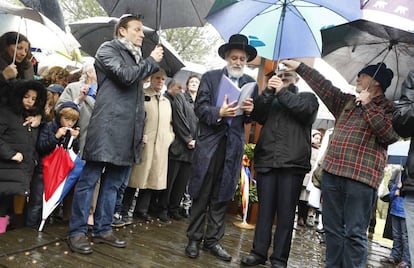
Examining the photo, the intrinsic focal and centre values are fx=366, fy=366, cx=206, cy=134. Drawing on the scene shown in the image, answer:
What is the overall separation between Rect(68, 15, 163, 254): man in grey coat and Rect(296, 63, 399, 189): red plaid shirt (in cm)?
170

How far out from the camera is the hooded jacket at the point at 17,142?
320 cm

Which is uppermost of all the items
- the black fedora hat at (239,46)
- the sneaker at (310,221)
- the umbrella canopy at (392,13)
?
the umbrella canopy at (392,13)

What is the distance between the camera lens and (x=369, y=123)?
2.84 metres

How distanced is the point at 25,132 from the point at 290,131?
2432mm

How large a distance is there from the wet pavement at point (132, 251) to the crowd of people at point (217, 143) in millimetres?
124

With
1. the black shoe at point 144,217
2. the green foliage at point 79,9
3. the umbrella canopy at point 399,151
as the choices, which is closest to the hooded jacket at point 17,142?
the black shoe at point 144,217

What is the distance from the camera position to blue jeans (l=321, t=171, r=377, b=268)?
2871 mm

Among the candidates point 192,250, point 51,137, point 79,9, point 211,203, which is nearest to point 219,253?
point 192,250

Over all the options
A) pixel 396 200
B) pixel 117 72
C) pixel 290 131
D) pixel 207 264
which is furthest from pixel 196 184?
Answer: pixel 396 200

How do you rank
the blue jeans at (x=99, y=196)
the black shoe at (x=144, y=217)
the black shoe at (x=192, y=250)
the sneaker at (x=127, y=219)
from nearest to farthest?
the blue jeans at (x=99, y=196), the black shoe at (x=192, y=250), the sneaker at (x=127, y=219), the black shoe at (x=144, y=217)

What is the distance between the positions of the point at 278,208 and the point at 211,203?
636mm

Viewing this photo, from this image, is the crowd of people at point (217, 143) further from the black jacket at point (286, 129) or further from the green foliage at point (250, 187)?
the green foliage at point (250, 187)

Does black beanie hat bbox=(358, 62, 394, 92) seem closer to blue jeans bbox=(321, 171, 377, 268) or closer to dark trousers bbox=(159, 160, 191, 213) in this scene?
blue jeans bbox=(321, 171, 377, 268)

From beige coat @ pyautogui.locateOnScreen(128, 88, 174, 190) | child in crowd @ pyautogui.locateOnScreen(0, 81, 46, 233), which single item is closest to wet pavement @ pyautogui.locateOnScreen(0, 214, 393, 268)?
child in crowd @ pyautogui.locateOnScreen(0, 81, 46, 233)
